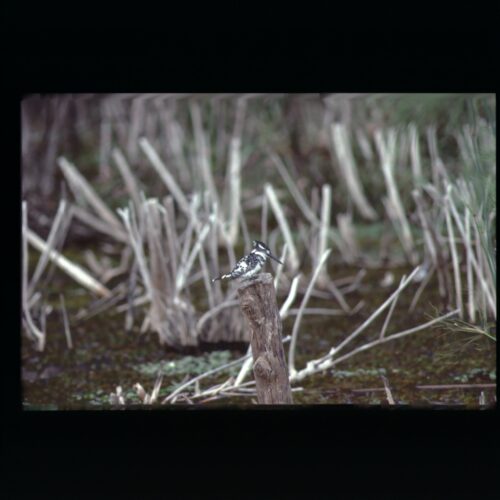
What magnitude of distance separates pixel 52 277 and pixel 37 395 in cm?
86

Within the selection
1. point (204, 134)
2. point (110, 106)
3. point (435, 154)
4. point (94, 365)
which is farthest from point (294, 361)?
point (110, 106)

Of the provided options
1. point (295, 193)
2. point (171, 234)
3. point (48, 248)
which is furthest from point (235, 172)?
point (48, 248)

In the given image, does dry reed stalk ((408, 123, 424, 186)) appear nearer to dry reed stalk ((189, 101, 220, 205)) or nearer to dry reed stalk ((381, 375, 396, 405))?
dry reed stalk ((189, 101, 220, 205))

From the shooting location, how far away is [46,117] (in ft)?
14.1

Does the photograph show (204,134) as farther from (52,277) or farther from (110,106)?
(52,277)

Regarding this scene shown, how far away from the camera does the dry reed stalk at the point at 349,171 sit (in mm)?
3887

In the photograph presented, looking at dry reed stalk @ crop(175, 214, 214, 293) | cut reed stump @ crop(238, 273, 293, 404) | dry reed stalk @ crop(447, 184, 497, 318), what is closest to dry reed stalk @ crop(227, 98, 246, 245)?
dry reed stalk @ crop(175, 214, 214, 293)

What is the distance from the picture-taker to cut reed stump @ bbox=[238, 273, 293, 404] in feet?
7.63

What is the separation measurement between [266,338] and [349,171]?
5.55ft

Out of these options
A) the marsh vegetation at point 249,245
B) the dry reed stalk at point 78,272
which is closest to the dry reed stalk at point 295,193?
the marsh vegetation at point 249,245

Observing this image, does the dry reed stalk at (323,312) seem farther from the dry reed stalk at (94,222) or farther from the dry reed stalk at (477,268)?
the dry reed stalk at (94,222)

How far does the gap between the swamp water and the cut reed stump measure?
0.87ft
